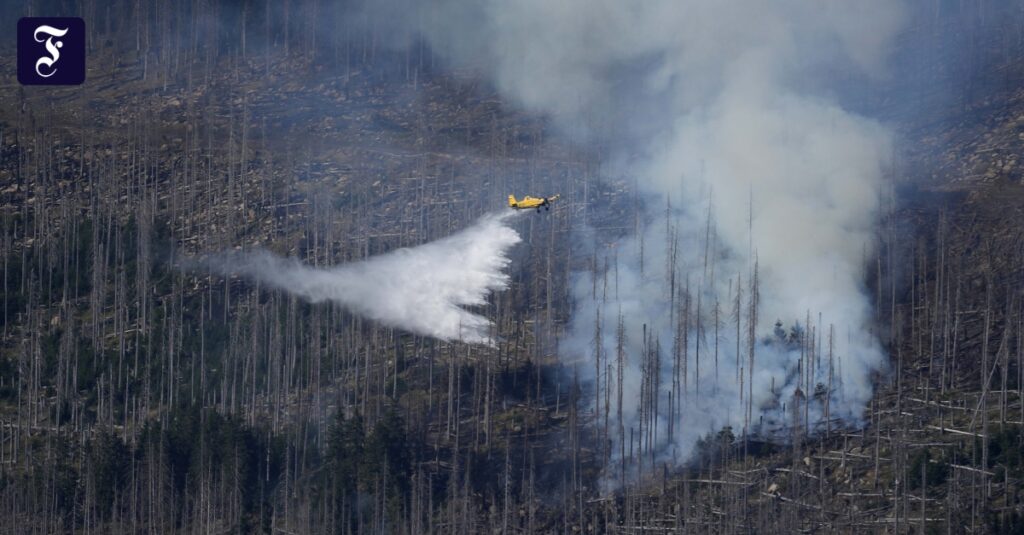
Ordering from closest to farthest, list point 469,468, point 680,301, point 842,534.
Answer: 1. point 842,534
2. point 469,468
3. point 680,301

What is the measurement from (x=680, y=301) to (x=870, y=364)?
697 inches

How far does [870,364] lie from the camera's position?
188m

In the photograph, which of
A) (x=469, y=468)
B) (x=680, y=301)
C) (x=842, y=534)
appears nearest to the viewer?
(x=842, y=534)

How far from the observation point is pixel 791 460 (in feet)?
586

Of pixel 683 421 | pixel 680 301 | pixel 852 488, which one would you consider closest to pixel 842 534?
pixel 852 488

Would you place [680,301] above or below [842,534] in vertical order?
above

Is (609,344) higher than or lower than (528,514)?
higher

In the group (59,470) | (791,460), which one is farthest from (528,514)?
(59,470)

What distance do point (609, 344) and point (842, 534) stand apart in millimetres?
30984

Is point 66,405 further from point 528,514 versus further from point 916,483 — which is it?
point 916,483

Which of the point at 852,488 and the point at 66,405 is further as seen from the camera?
the point at 66,405

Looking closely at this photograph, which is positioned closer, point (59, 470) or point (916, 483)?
point (916, 483)

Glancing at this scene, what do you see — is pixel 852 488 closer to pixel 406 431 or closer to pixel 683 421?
pixel 683 421

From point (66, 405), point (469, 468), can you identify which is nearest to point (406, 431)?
point (469, 468)
